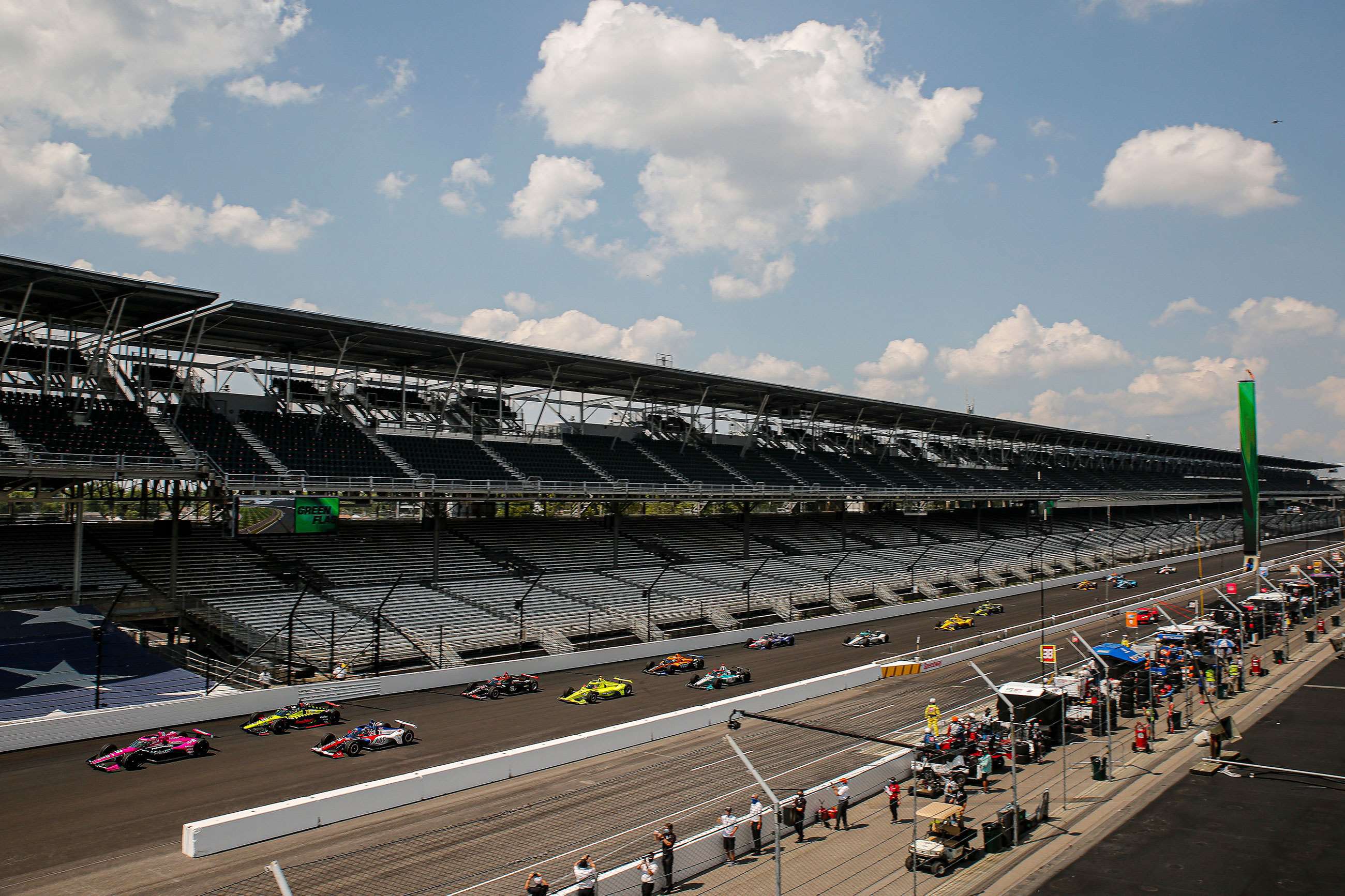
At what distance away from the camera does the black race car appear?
1264 inches

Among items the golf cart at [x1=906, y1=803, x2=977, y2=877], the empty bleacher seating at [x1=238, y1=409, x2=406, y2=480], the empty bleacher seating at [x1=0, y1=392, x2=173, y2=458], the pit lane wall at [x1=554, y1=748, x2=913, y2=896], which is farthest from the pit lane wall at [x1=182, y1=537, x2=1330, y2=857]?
the empty bleacher seating at [x1=0, y1=392, x2=173, y2=458]

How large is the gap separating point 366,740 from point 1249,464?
48845 mm

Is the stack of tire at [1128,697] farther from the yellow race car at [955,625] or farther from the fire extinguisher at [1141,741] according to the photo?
the yellow race car at [955,625]

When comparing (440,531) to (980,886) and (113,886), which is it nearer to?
(113,886)

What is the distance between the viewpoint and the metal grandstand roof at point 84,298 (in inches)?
1286

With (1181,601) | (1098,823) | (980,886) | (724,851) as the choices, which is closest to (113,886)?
(724,851)

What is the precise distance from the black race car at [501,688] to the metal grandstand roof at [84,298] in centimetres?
2069

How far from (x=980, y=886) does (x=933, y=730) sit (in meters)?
5.85

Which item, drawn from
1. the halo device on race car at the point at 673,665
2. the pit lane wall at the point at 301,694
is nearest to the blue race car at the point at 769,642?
the pit lane wall at the point at 301,694

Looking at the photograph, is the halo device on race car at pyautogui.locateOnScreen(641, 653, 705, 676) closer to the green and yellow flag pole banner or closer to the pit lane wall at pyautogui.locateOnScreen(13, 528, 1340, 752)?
the pit lane wall at pyautogui.locateOnScreen(13, 528, 1340, 752)

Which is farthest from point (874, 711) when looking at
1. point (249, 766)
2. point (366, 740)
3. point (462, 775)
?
point (249, 766)

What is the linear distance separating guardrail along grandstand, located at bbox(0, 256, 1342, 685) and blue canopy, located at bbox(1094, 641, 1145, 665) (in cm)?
1921

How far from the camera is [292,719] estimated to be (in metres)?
27.6

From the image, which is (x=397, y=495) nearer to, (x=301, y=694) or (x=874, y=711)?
(x=301, y=694)
